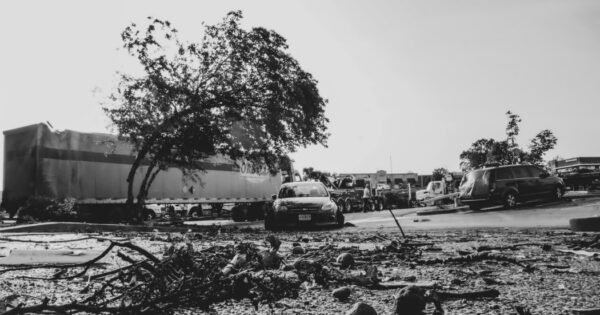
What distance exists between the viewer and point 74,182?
58.9 ft

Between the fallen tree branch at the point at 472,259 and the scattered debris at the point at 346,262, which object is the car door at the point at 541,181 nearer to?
the fallen tree branch at the point at 472,259

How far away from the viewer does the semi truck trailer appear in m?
16.7

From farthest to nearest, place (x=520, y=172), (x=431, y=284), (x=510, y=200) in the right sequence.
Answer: (x=520, y=172), (x=510, y=200), (x=431, y=284)

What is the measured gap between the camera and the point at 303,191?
14.0m

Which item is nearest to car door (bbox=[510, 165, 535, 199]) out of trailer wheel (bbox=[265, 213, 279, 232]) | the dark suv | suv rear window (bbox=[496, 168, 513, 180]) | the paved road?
the dark suv

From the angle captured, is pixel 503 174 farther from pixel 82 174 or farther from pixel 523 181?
pixel 82 174

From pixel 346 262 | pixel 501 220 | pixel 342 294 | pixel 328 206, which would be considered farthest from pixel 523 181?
pixel 342 294

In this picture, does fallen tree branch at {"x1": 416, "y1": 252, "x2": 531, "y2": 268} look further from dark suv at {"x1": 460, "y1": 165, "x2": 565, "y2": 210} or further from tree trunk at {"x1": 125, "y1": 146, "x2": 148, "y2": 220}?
tree trunk at {"x1": 125, "y1": 146, "x2": 148, "y2": 220}

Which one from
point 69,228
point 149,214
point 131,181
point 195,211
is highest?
point 131,181

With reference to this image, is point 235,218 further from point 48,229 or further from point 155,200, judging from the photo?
point 48,229

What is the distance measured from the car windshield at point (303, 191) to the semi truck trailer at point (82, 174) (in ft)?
16.8

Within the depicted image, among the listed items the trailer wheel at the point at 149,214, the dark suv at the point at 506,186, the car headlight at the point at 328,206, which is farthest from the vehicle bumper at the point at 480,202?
the trailer wheel at the point at 149,214

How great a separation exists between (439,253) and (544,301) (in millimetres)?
2271

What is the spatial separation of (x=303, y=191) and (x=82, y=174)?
10041 millimetres
